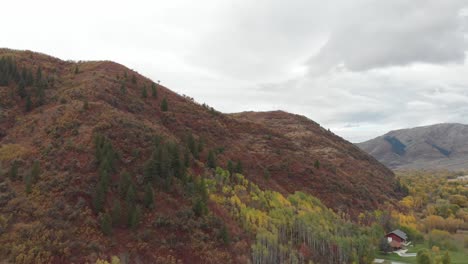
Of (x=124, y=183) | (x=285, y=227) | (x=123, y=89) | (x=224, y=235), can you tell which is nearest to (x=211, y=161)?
(x=285, y=227)

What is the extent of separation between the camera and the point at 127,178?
42.8 metres

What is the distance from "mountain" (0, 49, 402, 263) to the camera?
121ft

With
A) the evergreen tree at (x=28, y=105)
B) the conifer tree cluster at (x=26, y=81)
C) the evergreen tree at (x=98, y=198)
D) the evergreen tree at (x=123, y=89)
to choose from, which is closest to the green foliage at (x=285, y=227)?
the evergreen tree at (x=98, y=198)

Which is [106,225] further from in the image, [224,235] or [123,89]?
[123,89]

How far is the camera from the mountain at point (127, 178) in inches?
1451

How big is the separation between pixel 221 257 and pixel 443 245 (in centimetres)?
5958

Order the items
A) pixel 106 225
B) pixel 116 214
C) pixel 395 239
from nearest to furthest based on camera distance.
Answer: pixel 106 225 < pixel 116 214 < pixel 395 239

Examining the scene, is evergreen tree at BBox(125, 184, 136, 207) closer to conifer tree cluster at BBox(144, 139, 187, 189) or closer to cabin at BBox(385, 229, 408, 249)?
conifer tree cluster at BBox(144, 139, 187, 189)

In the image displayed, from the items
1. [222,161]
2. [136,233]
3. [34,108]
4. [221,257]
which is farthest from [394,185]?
[34,108]

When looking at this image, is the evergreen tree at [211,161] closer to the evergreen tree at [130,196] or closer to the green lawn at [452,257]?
the evergreen tree at [130,196]

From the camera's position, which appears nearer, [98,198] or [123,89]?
[98,198]

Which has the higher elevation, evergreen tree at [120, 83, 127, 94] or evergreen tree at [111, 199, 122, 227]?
evergreen tree at [120, 83, 127, 94]

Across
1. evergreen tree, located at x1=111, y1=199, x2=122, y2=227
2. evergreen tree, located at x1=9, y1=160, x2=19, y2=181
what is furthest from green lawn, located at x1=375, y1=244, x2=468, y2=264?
evergreen tree, located at x1=9, y1=160, x2=19, y2=181

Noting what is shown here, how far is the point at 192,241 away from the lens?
4134cm
